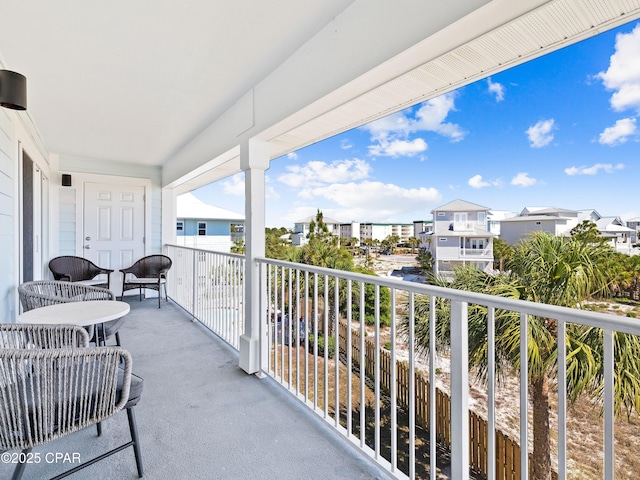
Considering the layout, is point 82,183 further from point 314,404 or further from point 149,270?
point 314,404

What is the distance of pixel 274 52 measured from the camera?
2188mm

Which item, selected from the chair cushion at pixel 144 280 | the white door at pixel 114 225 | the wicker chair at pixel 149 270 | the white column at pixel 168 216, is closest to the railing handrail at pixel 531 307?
the chair cushion at pixel 144 280

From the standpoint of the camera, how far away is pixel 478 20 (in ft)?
4.08

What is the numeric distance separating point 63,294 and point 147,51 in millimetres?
2194

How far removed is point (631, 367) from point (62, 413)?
2.58 metres

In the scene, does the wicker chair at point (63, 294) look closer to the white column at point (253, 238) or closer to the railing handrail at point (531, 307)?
the white column at point (253, 238)

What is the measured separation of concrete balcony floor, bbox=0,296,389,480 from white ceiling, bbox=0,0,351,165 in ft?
7.83

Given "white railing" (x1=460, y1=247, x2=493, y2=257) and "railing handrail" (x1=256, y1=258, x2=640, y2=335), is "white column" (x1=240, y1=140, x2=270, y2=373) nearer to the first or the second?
"railing handrail" (x1=256, y1=258, x2=640, y2=335)

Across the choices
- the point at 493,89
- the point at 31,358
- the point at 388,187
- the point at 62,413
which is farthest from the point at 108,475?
the point at 388,187

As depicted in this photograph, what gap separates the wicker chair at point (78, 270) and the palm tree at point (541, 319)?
484cm

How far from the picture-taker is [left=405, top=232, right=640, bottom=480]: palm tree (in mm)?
1900

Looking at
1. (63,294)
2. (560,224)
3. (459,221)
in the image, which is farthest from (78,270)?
(560,224)

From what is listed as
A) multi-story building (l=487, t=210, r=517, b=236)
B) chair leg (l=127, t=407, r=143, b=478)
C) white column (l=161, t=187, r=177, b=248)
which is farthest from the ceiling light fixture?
white column (l=161, t=187, r=177, b=248)

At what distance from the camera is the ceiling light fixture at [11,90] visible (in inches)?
67.0
